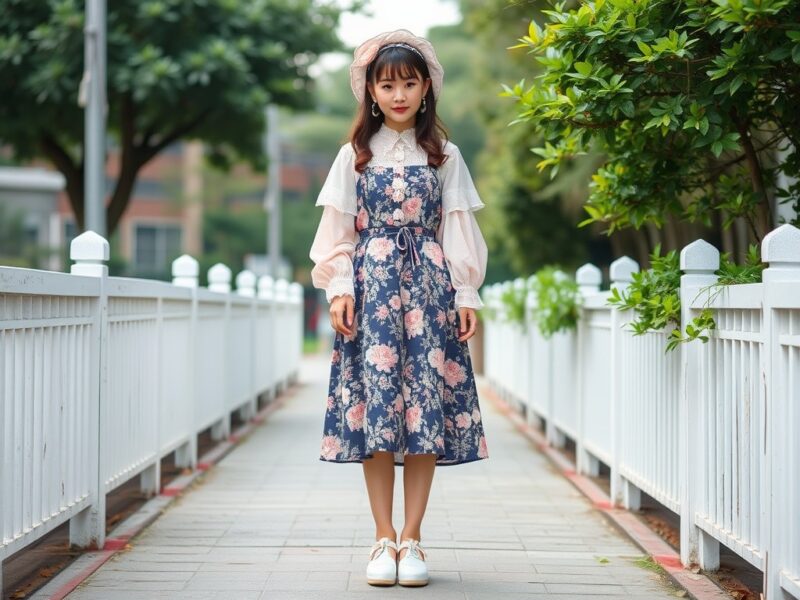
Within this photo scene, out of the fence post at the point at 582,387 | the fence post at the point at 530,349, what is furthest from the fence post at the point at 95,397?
the fence post at the point at 530,349

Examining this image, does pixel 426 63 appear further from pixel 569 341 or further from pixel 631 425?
pixel 569 341

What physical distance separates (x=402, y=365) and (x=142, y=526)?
2.01 metres

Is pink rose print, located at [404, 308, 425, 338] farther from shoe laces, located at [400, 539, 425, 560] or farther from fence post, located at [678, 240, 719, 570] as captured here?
fence post, located at [678, 240, 719, 570]

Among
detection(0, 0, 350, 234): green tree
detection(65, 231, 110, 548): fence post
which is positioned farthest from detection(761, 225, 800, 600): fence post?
detection(0, 0, 350, 234): green tree

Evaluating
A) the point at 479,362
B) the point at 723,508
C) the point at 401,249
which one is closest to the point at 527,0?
the point at 401,249

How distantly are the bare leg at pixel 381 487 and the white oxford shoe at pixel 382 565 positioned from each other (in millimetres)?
44

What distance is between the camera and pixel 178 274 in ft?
27.8

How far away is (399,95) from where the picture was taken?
477 centimetres

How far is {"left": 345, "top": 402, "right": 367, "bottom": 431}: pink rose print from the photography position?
474cm

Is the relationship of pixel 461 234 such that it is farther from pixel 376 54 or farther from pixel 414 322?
pixel 376 54

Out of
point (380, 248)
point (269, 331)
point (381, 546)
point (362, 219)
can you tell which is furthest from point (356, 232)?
point (269, 331)

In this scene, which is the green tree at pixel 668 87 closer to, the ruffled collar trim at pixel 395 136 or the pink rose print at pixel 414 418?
the ruffled collar trim at pixel 395 136

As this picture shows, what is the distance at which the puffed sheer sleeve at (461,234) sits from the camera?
482cm

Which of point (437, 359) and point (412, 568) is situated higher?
point (437, 359)
